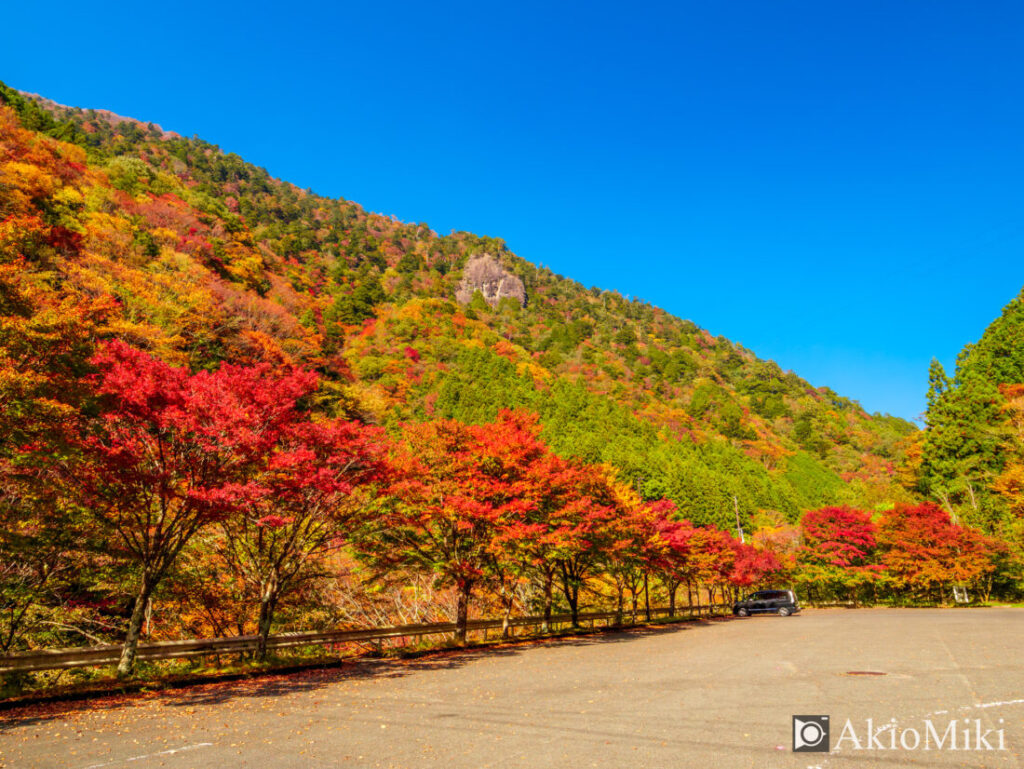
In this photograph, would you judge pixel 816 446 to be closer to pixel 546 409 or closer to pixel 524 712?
pixel 546 409

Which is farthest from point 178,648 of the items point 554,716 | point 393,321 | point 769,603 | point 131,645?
point 393,321

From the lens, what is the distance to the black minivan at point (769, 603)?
32.9 metres

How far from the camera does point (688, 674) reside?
10.6m

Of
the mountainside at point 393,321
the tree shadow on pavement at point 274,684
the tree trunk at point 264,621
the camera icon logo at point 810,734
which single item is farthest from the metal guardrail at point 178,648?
the camera icon logo at point 810,734

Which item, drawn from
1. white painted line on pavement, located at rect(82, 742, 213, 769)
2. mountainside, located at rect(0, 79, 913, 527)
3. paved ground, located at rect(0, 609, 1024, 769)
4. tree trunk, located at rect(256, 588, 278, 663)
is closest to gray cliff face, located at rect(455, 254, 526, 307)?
mountainside, located at rect(0, 79, 913, 527)

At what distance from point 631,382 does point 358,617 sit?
79.5m

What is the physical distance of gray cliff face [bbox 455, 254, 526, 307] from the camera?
12531cm

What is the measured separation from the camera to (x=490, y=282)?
423 feet

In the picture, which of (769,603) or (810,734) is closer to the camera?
(810,734)

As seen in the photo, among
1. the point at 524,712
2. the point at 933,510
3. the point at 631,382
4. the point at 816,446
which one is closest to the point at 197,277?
the point at 524,712

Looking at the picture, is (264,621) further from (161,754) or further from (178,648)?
(161,754)

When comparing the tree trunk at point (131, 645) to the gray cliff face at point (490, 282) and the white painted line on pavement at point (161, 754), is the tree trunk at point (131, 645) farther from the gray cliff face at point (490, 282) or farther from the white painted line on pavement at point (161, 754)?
the gray cliff face at point (490, 282)

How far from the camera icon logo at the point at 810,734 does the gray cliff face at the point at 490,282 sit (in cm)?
11896

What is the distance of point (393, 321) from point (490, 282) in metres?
54.6
